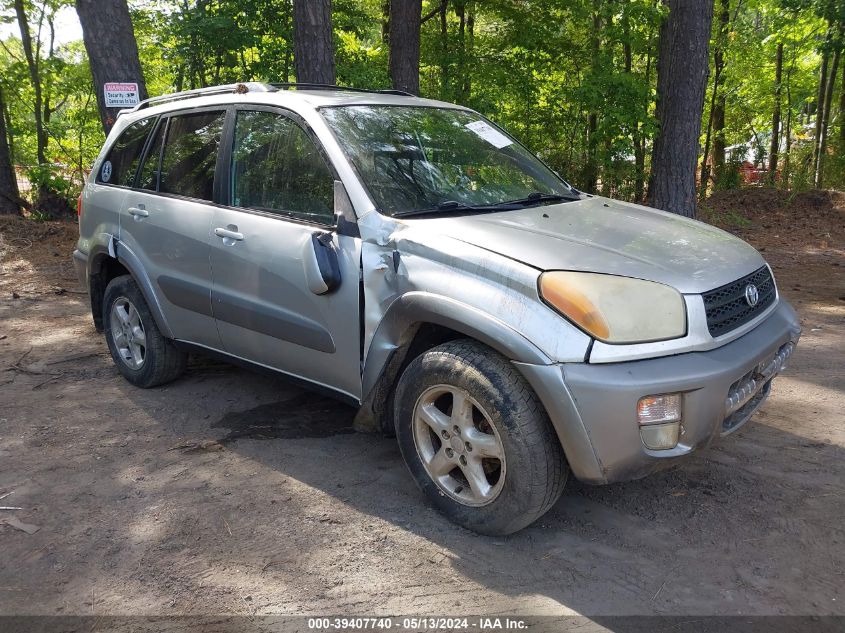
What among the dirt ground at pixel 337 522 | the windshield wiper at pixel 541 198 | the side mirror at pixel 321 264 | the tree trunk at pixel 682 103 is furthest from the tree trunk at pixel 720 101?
the side mirror at pixel 321 264

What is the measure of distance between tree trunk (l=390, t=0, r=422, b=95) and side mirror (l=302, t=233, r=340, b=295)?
25.0 feet

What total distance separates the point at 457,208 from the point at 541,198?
0.65m

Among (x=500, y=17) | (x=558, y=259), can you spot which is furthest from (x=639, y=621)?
(x=500, y=17)

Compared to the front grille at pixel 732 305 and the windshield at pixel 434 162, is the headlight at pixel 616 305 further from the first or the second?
the windshield at pixel 434 162

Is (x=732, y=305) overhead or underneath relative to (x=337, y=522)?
overhead

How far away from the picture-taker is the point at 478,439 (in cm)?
303

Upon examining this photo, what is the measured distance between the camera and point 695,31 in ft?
27.9

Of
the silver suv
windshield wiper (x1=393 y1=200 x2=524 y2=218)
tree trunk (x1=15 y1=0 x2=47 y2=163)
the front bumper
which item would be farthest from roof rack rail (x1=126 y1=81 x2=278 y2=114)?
tree trunk (x1=15 y1=0 x2=47 y2=163)

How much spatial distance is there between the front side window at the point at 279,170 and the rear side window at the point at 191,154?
219mm

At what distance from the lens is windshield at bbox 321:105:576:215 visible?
3562 millimetres

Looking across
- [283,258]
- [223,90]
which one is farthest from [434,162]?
[223,90]

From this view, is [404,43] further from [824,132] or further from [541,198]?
[824,132]

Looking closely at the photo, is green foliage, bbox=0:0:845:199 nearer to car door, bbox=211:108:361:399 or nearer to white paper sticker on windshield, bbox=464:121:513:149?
white paper sticker on windshield, bbox=464:121:513:149

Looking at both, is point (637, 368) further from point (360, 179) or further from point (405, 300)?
point (360, 179)
